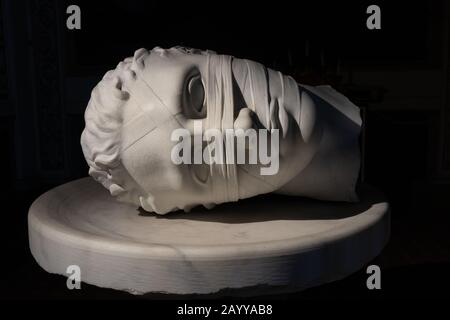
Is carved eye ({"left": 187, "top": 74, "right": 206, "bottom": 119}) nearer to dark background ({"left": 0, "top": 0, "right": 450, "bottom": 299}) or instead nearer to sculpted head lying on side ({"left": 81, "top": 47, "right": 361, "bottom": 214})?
sculpted head lying on side ({"left": 81, "top": 47, "right": 361, "bottom": 214})

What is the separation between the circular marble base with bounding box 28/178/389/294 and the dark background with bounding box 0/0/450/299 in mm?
1663

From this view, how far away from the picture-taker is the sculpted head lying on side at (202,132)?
39.4 inches

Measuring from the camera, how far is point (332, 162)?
43.6 inches

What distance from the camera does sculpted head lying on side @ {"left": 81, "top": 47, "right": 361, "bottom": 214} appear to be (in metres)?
A: 1.00

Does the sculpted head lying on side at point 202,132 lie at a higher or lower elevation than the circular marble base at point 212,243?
higher

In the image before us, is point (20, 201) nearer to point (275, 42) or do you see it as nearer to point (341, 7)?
point (275, 42)

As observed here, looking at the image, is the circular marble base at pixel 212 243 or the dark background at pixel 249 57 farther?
Answer: the dark background at pixel 249 57

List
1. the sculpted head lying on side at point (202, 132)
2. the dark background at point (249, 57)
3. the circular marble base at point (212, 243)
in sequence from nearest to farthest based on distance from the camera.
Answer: the circular marble base at point (212, 243) < the sculpted head lying on side at point (202, 132) < the dark background at point (249, 57)

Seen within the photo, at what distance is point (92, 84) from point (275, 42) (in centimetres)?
108

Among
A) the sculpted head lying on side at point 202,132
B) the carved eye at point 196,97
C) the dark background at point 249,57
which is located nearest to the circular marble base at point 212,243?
the sculpted head lying on side at point 202,132

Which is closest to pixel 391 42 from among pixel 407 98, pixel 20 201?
pixel 407 98

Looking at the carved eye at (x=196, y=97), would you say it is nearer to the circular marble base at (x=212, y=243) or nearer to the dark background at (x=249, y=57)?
the circular marble base at (x=212, y=243)

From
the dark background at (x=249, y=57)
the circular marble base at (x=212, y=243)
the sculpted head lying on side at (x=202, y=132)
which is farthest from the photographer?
the dark background at (x=249, y=57)

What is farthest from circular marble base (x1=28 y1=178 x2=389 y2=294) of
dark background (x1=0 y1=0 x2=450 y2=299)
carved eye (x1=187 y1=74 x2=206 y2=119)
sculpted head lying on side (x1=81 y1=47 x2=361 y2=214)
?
dark background (x1=0 y1=0 x2=450 y2=299)
